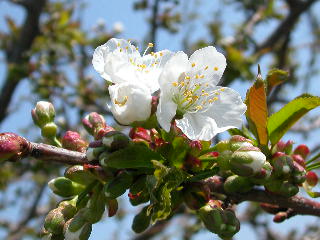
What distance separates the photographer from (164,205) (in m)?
1.08

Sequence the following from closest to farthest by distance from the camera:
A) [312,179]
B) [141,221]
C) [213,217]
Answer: [213,217] → [141,221] → [312,179]

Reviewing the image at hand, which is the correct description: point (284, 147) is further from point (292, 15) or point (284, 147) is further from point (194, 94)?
point (292, 15)

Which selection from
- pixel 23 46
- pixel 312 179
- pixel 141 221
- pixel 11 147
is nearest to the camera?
pixel 11 147

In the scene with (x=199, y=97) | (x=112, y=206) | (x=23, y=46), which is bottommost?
(x=23, y=46)

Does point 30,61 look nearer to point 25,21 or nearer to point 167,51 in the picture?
point 25,21

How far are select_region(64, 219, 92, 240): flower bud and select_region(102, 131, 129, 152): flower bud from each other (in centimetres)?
26

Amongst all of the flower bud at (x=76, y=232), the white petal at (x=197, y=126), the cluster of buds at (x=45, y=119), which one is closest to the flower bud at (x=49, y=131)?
the cluster of buds at (x=45, y=119)

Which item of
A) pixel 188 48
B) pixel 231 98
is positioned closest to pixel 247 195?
pixel 231 98

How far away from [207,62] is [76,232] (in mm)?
655

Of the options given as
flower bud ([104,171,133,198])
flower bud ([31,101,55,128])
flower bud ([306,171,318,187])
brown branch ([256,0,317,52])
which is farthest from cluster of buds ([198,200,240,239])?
brown branch ([256,0,317,52])

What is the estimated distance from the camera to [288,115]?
1317 millimetres

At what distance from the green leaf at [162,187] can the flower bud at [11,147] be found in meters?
0.36

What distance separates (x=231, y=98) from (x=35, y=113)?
0.71 metres

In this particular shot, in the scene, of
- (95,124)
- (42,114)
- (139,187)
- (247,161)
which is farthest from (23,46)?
(247,161)
